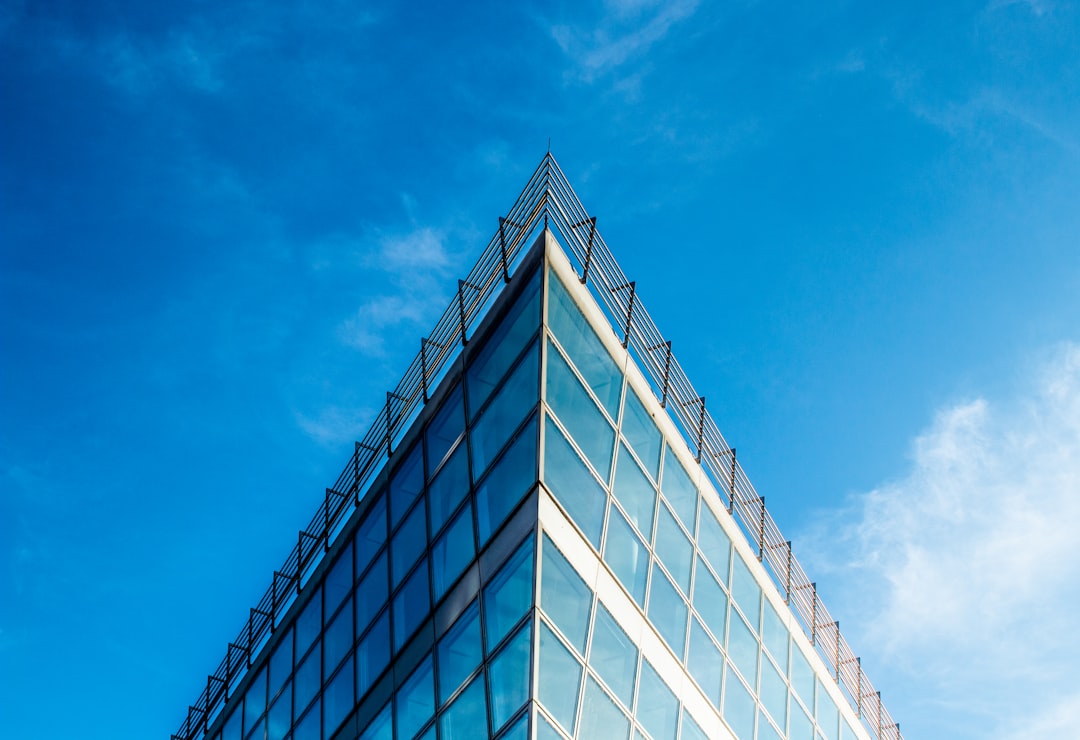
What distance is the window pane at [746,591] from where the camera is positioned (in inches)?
957

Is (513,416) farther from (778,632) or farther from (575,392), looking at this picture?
(778,632)

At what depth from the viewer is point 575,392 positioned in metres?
19.2

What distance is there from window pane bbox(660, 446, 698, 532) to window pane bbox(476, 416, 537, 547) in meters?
4.25

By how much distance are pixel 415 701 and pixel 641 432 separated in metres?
6.41

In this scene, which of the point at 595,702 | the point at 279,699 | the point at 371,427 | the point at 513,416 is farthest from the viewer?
the point at 279,699

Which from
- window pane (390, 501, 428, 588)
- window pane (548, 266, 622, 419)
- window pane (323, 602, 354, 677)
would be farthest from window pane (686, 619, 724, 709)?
window pane (323, 602, 354, 677)

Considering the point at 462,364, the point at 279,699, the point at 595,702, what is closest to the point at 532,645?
the point at 595,702

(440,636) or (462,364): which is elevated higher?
(462,364)

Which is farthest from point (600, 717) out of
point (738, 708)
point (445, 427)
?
point (445, 427)

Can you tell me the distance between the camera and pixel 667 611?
2064 centimetres

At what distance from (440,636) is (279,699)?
375 inches

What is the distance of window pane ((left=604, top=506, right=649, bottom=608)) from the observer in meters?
19.1

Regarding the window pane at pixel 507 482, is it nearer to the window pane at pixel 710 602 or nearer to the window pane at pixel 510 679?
the window pane at pixel 510 679

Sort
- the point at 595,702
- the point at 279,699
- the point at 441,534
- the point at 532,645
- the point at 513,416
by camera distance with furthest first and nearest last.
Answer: the point at 279,699
the point at 441,534
the point at 513,416
the point at 595,702
the point at 532,645
